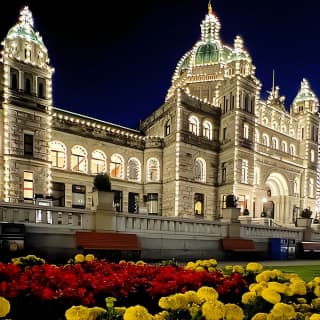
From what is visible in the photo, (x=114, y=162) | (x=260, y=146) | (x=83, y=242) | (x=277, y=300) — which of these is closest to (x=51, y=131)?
(x=114, y=162)

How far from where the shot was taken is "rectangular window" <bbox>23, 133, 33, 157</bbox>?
27.0 meters

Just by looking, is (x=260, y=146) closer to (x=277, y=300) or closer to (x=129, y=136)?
(x=129, y=136)

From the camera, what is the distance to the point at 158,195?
3631 centimetres

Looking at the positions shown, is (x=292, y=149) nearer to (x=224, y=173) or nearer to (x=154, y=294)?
(x=224, y=173)

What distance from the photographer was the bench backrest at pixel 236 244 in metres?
19.0

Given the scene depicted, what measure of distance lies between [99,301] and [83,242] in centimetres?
969

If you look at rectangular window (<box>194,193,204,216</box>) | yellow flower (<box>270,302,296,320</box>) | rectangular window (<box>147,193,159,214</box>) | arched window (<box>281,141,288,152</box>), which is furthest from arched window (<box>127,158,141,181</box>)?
yellow flower (<box>270,302,296,320</box>)

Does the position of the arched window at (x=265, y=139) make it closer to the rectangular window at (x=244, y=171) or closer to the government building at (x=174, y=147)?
the government building at (x=174, y=147)

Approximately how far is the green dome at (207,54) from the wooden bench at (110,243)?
38.5m

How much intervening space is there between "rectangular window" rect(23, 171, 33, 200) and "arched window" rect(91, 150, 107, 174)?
25.9ft

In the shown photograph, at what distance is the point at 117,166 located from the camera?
3566 centimetres

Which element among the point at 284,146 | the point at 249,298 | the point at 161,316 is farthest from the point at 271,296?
the point at 284,146

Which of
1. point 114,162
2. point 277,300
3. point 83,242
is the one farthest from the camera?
point 114,162

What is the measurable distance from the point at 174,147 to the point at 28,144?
1449 centimetres
